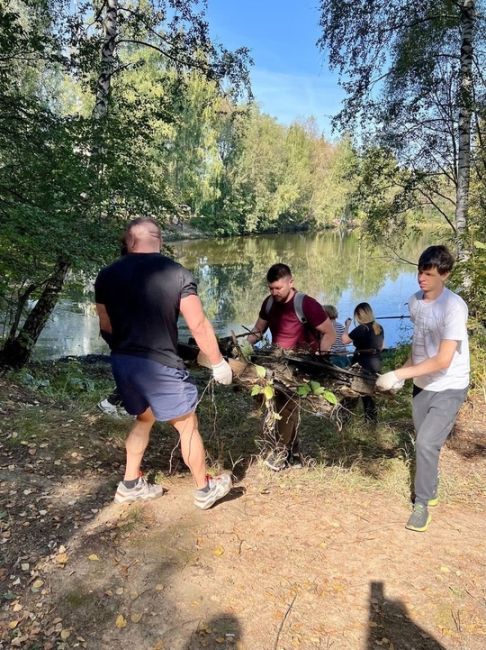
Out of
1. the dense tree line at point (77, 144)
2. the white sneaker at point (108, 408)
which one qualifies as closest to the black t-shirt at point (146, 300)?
the white sneaker at point (108, 408)

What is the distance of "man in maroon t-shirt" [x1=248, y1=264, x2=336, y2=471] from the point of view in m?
3.78

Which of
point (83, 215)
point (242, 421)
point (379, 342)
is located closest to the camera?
point (242, 421)

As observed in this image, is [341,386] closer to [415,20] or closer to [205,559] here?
[205,559]

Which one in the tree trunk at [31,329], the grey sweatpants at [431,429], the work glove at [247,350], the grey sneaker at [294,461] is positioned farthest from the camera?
the tree trunk at [31,329]

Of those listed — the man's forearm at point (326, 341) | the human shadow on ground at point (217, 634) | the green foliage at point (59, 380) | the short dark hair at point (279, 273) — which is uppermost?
the short dark hair at point (279, 273)

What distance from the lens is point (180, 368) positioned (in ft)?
9.48

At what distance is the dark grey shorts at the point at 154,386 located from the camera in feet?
9.28

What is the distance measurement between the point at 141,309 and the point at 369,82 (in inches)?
350

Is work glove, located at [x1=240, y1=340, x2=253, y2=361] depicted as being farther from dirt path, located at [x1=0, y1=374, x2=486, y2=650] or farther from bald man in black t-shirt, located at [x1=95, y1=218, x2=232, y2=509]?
dirt path, located at [x1=0, y1=374, x2=486, y2=650]

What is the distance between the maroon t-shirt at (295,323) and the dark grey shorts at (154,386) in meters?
1.19

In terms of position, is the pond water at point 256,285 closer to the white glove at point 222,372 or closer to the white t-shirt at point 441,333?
the white glove at point 222,372

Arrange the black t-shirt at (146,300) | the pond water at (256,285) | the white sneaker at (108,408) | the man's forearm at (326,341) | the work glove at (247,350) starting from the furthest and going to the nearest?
the pond water at (256,285)
the white sneaker at (108,408)
the man's forearm at (326,341)
the work glove at (247,350)
the black t-shirt at (146,300)

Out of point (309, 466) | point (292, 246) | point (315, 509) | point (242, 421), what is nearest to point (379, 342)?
point (242, 421)

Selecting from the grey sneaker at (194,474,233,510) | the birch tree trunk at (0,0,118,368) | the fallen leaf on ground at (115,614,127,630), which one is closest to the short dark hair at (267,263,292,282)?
the grey sneaker at (194,474,233,510)
